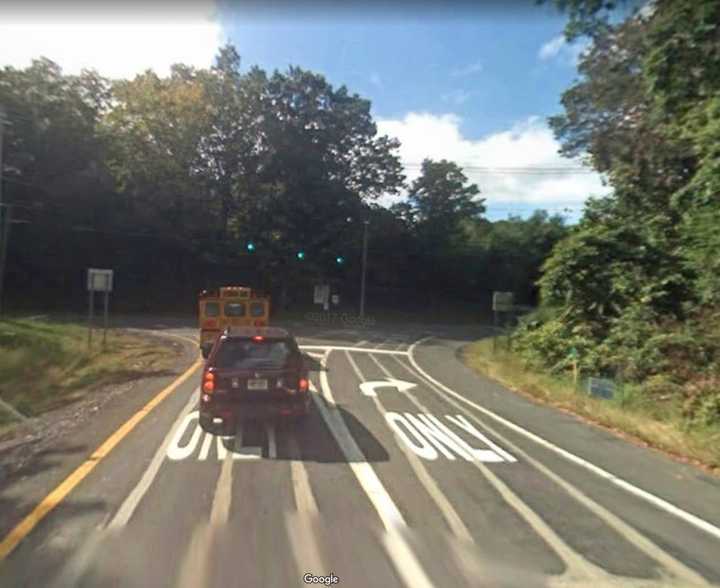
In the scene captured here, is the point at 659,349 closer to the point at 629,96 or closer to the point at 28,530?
the point at 629,96

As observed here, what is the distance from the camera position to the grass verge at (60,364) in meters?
17.7

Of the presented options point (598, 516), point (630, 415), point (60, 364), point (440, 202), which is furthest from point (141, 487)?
point (440, 202)

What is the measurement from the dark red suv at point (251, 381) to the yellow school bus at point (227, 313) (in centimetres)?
1133

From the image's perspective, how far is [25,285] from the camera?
5578 cm

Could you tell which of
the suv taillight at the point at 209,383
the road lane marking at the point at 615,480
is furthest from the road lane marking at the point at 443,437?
the suv taillight at the point at 209,383

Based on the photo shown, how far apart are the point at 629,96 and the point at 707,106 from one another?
11.5 m

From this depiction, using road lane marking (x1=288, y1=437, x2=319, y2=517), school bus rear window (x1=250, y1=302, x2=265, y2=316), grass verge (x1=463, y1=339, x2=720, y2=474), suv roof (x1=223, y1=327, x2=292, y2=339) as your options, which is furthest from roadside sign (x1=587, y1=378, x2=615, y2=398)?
school bus rear window (x1=250, y1=302, x2=265, y2=316)

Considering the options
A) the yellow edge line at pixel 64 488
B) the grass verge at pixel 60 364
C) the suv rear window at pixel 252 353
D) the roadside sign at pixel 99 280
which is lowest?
the grass verge at pixel 60 364

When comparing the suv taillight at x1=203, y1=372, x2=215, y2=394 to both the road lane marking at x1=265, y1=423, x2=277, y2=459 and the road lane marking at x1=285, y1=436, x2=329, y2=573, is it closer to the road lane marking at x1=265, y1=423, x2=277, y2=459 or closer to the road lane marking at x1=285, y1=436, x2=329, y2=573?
the road lane marking at x1=265, y1=423, x2=277, y2=459

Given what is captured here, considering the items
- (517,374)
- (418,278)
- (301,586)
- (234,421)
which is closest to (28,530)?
(301,586)

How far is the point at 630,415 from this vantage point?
1342cm

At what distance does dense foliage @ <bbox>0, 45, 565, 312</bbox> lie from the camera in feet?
179

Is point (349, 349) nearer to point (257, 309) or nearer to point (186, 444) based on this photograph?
point (257, 309)

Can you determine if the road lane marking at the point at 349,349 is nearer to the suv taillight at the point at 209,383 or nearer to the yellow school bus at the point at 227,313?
the yellow school bus at the point at 227,313
